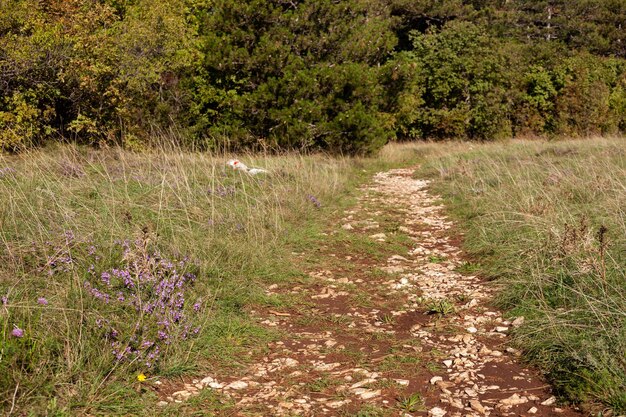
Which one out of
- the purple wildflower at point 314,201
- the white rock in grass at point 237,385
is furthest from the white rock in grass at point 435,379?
the purple wildflower at point 314,201

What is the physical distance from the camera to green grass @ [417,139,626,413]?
11.3 feet

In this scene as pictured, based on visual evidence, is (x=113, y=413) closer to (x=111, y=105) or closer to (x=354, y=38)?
(x=111, y=105)

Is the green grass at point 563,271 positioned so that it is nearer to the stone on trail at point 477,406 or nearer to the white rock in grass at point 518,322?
the white rock in grass at point 518,322

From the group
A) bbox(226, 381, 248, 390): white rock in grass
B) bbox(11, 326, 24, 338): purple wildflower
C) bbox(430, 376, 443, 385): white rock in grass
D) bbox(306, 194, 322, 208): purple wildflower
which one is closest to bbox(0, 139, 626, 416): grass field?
bbox(11, 326, 24, 338): purple wildflower

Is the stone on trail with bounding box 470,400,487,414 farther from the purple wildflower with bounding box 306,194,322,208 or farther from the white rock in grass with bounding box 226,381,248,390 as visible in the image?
the purple wildflower with bounding box 306,194,322,208

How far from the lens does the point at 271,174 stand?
9.80 meters

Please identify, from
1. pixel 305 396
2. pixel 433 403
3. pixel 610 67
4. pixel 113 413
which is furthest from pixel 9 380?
pixel 610 67

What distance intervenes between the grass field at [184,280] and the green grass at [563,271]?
0.01 m

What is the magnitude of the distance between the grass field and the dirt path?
0.21 meters

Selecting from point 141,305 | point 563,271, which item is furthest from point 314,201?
point 141,305

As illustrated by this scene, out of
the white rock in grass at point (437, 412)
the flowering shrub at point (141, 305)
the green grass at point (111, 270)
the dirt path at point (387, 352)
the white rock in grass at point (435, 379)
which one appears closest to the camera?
the green grass at point (111, 270)

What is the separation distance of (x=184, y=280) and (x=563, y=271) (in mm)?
3159

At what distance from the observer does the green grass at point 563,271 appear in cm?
344

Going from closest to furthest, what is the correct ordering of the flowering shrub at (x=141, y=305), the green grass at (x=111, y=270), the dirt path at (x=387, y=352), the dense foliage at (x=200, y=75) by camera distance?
1. the green grass at (x=111, y=270)
2. the dirt path at (x=387, y=352)
3. the flowering shrub at (x=141, y=305)
4. the dense foliage at (x=200, y=75)
